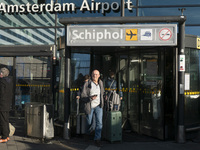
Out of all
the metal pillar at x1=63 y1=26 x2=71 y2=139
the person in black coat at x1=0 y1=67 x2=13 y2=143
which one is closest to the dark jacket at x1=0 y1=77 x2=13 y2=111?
the person in black coat at x1=0 y1=67 x2=13 y2=143

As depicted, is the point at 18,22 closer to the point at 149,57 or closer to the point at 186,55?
the point at 149,57

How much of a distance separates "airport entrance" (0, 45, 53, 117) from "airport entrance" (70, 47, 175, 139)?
2293mm

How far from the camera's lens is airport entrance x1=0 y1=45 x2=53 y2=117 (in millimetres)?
9820

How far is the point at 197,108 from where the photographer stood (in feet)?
23.7

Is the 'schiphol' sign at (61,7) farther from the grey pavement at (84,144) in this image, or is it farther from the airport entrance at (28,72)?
the grey pavement at (84,144)

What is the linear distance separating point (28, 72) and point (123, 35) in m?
5.01

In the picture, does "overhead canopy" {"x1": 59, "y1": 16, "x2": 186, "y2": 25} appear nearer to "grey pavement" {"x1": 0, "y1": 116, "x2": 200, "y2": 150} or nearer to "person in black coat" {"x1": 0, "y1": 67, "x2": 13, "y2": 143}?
"person in black coat" {"x1": 0, "y1": 67, "x2": 13, "y2": 143}

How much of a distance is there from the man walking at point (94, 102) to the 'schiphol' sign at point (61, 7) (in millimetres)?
4505

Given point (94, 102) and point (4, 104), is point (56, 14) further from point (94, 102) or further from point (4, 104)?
point (94, 102)

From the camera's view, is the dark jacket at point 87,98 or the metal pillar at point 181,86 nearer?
the dark jacket at point 87,98

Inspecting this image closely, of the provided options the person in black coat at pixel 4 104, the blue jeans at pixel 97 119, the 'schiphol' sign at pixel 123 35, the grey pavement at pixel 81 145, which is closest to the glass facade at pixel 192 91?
the grey pavement at pixel 81 145

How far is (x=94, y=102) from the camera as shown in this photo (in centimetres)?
602

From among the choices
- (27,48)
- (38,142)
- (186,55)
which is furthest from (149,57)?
(27,48)

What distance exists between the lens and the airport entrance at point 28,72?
387 inches
